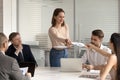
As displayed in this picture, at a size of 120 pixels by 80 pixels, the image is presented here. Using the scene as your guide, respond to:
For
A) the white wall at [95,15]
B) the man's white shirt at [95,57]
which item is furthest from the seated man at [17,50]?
the white wall at [95,15]

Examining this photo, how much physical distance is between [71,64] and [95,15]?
6.74 ft

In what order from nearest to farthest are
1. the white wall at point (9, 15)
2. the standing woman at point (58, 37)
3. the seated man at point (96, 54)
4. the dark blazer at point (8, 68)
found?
1. the dark blazer at point (8, 68)
2. the seated man at point (96, 54)
3. the standing woman at point (58, 37)
4. the white wall at point (9, 15)

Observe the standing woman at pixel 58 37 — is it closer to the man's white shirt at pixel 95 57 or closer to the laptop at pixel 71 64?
the man's white shirt at pixel 95 57

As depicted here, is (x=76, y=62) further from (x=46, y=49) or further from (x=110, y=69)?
(x=46, y=49)

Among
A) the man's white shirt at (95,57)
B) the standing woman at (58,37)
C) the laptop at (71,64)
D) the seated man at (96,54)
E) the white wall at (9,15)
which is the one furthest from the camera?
the white wall at (9,15)

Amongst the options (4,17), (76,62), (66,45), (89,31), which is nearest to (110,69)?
(76,62)

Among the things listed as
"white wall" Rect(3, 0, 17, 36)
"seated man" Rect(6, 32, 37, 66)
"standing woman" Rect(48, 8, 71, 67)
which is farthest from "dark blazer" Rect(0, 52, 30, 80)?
"white wall" Rect(3, 0, 17, 36)

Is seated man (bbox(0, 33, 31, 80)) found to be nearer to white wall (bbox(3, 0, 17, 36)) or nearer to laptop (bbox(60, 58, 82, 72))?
laptop (bbox(60, 58, 82, 72))

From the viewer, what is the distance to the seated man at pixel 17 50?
3849mm

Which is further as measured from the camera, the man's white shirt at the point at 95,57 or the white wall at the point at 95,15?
the white wall at the point at 95,15

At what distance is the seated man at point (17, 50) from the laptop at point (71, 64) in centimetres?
56

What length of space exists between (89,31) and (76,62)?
2.02 m

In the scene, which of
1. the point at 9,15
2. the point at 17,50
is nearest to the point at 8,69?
the point at 17,50

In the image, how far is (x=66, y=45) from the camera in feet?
13.0
